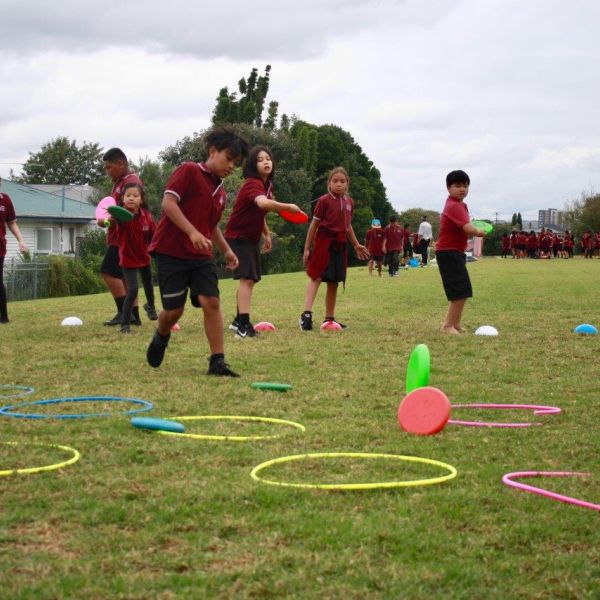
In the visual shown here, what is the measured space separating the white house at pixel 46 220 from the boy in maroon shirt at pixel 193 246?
43.4 metres

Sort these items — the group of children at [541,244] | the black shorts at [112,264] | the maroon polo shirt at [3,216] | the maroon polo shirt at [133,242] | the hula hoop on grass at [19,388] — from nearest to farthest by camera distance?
the hula hoop on grass at [19,388] → the maroon polo shirt at [133,242] → the black shorts at [112,264] → the maroon polo shirt at [3,216] → the group of children at [541,244]

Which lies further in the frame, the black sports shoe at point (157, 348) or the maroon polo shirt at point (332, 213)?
the maroon polo shirt at point (332, 213)

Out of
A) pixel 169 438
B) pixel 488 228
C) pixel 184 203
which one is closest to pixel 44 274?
pixel 488 228

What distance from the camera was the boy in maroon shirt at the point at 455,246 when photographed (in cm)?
1046

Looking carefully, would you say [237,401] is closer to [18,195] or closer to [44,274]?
[44,274]

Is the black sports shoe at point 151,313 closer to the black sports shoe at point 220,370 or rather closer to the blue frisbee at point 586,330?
the black sports shoe at point 220,370

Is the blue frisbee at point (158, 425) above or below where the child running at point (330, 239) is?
below

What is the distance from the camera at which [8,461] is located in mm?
4402

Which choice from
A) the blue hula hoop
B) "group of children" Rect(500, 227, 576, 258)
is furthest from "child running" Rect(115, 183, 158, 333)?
"group of children" Rect(500, 227, 576, 258)

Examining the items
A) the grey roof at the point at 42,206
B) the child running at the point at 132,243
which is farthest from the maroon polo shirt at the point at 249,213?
the grey roof at the point at 42,206

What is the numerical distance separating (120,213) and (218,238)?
2944mm

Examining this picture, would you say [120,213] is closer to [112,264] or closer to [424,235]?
[112,264]

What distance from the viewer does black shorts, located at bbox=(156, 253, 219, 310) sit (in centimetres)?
714

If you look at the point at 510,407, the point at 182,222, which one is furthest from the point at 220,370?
the point at 510,407
